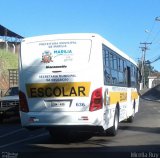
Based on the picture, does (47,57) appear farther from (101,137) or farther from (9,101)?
(9,101)

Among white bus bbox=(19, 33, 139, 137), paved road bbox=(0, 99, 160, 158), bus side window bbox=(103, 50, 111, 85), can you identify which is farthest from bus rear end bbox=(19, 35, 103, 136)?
paved road bbox=(0, 99, 160, 158)

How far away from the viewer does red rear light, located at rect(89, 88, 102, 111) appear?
14023mm

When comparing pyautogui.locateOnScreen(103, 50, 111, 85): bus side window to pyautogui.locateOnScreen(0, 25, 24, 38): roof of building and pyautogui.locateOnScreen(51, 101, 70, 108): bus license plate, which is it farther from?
pyautogui.locateOnScreen(0, 25, 24, 38): roof of building

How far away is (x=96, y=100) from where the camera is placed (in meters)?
14.0

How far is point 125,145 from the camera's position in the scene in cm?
1400

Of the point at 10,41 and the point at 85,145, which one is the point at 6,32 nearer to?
the point at 10,41

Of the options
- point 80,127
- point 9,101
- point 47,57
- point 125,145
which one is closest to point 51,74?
point 47,57

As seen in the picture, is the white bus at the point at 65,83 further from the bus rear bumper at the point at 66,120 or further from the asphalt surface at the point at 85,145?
the asphalt surface at the point at 85,145

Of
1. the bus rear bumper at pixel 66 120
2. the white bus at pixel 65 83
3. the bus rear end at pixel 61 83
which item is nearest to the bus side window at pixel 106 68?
the white bus at pixel 65 83

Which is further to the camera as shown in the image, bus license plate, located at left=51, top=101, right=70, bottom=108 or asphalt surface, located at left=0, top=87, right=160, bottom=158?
bus license plate, located at left=51, top=101, right=70, bottom=108

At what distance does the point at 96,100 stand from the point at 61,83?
1.11m

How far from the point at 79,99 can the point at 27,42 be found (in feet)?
7.73

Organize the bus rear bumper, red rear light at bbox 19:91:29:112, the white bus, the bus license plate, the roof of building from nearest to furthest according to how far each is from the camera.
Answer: the bus rear bumper
the white bus
the bus license plate
red rear light at bbox 19:91:29:112
the roof of building

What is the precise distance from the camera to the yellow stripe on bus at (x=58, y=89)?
46.3ft
